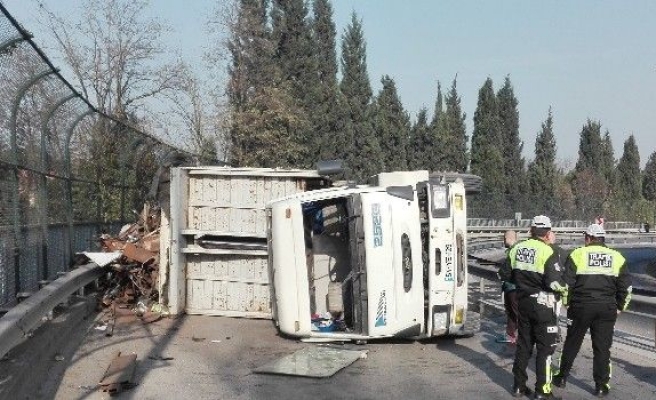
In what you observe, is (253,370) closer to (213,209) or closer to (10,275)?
(10,275)

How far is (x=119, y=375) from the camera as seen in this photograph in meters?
7.27

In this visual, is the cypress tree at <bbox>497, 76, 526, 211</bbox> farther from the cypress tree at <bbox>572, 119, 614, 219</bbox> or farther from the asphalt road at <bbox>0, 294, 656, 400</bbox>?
the asphalt road at <bbox>0, 294, 656, 400</bbox>

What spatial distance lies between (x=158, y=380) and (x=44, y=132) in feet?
11.2

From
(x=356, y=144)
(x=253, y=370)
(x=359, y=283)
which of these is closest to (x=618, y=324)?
(x=359, y=283)

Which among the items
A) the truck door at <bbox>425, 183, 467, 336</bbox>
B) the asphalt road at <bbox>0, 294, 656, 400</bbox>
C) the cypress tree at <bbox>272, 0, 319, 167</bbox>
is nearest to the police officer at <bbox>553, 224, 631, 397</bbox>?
the asphalt road at <bbox>0, 294, 656, 400</bbox>

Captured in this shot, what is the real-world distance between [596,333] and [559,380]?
586mm

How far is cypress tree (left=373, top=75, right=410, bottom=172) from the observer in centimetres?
5609

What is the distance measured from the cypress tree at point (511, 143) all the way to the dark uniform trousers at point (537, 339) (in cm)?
5747

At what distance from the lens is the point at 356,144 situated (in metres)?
52.5

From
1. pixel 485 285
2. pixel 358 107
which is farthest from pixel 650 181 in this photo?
pixel 485 285

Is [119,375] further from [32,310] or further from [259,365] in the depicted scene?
[259,365]

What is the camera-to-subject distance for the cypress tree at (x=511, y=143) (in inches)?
2554

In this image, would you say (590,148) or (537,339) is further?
(590,148)

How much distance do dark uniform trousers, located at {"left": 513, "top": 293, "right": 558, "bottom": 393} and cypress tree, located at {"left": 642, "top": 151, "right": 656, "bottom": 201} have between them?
292 feet
